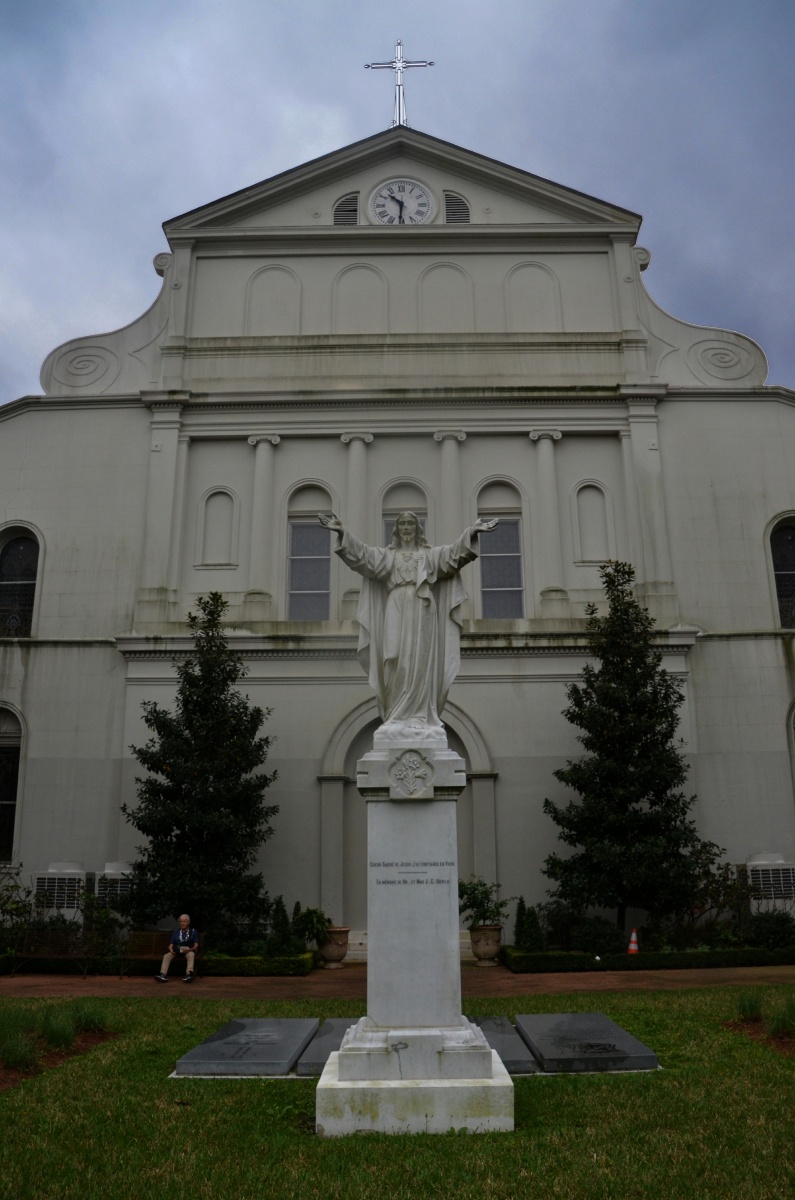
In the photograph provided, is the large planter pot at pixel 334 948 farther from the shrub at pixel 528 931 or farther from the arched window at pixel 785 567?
the arched window at pixel 785 567

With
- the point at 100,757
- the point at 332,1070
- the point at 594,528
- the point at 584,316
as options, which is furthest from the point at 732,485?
the point at 332,1070

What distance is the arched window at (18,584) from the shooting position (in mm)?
22234

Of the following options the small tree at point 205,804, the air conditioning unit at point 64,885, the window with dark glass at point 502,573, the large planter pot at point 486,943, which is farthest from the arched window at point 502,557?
the air conditioning unit at point 64,885

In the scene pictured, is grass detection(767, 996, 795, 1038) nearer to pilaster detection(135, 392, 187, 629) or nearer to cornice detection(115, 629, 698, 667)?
cornice detection(115, 629, 698, 667)

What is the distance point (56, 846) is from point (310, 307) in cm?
1367

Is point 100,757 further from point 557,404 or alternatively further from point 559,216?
point 559,216

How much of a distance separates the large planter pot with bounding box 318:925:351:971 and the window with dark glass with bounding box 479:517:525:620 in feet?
24.5

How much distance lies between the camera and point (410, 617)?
27.8 feet

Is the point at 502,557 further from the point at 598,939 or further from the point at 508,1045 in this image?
the point at 508,1045

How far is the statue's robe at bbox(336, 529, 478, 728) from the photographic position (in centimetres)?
830

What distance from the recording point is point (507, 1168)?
602 cm

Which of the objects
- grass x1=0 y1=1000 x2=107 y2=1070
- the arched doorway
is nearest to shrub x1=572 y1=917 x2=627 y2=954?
the arched doorway

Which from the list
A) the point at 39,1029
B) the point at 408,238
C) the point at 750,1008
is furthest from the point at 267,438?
the point at 750,1008

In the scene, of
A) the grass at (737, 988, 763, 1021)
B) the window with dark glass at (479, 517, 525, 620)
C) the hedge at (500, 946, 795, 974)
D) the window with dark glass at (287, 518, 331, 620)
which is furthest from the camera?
the window with dark glass at (287, 518, 331, 620)
